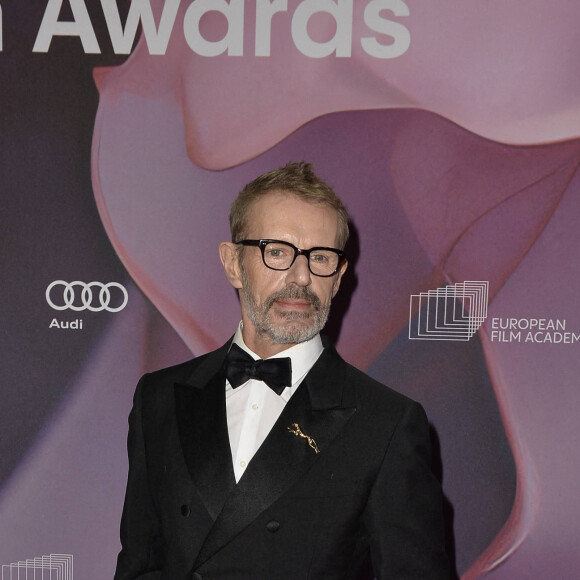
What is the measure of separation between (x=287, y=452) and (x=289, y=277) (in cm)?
45

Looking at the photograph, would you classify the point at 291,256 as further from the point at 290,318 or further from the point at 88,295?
the point at 88,295

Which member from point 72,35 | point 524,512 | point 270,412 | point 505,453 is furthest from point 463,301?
point 72,35

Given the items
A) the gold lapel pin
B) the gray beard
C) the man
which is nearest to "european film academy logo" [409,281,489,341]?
the man

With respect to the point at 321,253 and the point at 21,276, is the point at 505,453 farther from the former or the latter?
the point at 21,276

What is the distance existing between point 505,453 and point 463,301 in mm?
595

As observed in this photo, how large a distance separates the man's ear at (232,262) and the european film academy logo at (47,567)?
1458mm

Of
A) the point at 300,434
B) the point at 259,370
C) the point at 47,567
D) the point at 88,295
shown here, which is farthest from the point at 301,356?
the point at 47,567

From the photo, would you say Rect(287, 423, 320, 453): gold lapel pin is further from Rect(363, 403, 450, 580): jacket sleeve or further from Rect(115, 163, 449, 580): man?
Rect(363, 403, 450, 580): jacket sleeve

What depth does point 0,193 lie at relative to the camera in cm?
252

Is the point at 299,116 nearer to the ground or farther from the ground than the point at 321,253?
farther from the ground

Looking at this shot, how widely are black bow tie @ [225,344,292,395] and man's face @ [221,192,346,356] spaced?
6 centimetres

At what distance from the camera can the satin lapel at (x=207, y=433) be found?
165cm

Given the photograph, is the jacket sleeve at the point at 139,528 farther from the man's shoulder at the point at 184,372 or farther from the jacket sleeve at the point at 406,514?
the jacket sleeve at the point at 406,514

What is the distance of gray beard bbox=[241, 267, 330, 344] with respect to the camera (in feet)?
5.65
